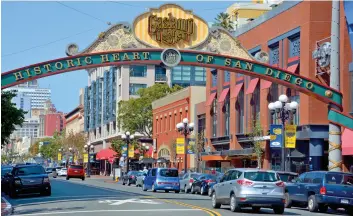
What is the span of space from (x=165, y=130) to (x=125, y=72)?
26061 millimetres

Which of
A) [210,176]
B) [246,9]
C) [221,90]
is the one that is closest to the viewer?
[210,176]

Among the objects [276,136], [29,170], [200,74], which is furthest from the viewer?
[200,74]

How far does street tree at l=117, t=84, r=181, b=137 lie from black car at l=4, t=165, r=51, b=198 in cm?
5569

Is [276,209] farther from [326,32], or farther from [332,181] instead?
[326,32]

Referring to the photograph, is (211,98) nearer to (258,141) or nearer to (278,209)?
(258,141)

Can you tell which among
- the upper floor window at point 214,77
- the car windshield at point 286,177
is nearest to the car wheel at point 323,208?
the car windshield at point 286,177

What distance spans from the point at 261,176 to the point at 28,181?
51.7 ft

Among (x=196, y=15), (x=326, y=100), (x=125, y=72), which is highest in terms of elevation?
(x=125, y=72)

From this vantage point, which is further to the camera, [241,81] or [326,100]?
[241,81]

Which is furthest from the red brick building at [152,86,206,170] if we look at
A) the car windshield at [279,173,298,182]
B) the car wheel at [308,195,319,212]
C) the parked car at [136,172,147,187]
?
the car wheel at [308,195,319,212]

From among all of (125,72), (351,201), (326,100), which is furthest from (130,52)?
(125,72)

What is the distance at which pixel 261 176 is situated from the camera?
25.5 metres

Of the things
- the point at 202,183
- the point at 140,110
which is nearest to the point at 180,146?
the point at 202,183

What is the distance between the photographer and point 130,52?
3319 cm
